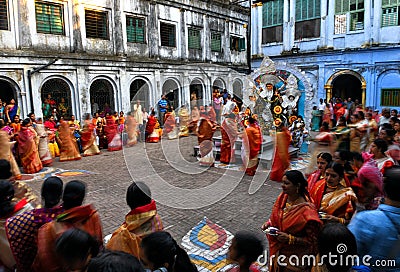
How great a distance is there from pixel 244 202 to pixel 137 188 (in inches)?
156

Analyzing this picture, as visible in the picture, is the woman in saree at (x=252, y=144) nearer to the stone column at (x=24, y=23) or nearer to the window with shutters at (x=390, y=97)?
the stone column at (x=24, y=23)

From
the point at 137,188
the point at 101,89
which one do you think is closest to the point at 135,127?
the point at 101,89

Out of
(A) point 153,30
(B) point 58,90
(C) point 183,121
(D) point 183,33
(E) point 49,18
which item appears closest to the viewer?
(E) point 49,18

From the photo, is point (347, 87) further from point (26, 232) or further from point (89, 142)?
point (26, 232)

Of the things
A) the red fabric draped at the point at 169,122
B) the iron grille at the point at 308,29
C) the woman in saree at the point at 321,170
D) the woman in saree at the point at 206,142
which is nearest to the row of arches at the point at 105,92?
the red fabric draped at the point at 169,122

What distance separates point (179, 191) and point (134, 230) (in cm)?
442

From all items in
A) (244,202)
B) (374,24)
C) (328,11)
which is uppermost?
(328,11)

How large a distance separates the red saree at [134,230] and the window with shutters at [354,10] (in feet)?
61.1

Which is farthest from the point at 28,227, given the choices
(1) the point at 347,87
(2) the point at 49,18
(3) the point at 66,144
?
(1) the point at 347,87

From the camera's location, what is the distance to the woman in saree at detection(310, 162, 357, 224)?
3.09 m

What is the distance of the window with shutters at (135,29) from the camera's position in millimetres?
16984

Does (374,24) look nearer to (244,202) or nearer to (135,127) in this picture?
(135,127)

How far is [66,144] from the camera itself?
1062 centimetres

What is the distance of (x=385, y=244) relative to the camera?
219cm
